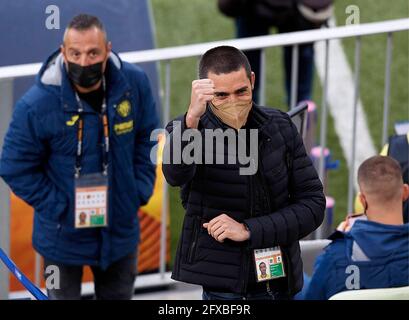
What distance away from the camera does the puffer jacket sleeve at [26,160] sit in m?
6.07

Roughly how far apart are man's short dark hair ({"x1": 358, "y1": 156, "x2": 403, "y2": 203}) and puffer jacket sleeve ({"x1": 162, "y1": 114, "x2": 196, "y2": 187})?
1.06 m

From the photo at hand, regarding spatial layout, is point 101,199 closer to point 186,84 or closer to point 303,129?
point 303,129

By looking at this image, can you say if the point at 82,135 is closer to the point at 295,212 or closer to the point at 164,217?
the point at 164,217

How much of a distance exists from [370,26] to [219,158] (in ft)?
8.23

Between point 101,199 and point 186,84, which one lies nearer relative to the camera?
point 101,199

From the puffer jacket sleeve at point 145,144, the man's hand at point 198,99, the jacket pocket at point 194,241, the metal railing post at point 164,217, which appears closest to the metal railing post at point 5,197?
the puffer jacket sleeve at point 145,144

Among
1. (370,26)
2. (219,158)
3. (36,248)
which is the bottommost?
(36,248)

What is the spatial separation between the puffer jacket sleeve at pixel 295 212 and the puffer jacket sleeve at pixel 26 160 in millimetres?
1519

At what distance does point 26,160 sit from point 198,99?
5.63ft

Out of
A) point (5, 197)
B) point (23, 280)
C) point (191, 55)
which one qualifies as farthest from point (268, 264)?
point (191, 55)

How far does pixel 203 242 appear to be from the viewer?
16.3 ft

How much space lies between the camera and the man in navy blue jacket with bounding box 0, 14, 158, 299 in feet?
19.9

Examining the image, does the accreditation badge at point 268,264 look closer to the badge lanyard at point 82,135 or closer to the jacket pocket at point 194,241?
the jacket pocket at point 194,241
